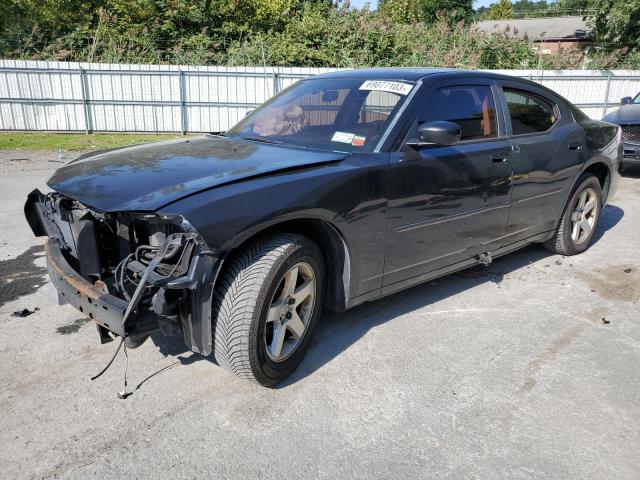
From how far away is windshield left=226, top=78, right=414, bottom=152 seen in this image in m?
3.62

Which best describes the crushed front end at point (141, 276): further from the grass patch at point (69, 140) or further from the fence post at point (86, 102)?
the fence post at point (86, 102)

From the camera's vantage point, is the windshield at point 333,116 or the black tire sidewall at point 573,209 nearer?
the windshield at point 333,116

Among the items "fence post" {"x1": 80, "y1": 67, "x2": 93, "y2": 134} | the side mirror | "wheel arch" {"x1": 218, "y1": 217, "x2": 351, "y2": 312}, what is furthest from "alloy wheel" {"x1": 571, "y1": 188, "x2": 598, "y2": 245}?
"fence post" {"x1": 80, "y1": 67, "x2": 93, "y2": 134}

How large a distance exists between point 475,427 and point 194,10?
853 inches

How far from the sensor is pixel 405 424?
286 centimetres

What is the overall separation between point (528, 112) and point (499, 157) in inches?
32.6

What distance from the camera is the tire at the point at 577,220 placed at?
17.7 feet

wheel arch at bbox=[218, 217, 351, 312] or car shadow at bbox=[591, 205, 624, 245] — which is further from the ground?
wheel arch at bbox=[218, 217, 351, 312]

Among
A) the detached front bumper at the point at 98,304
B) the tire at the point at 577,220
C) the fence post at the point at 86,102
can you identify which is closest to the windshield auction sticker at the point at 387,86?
the detached front bumper at the point at 98,304

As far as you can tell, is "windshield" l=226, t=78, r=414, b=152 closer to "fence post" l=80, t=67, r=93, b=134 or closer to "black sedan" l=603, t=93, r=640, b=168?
"black sedan" l=603, t=93, r=640, b=168

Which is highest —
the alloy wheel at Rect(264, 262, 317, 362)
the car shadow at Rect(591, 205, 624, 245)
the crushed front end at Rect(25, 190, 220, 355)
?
the crushed front end at Rect(25, 190, 220, 355)

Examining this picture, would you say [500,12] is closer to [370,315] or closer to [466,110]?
[466,110]

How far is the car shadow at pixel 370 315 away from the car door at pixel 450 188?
46 cm

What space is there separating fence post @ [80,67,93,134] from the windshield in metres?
13.5
